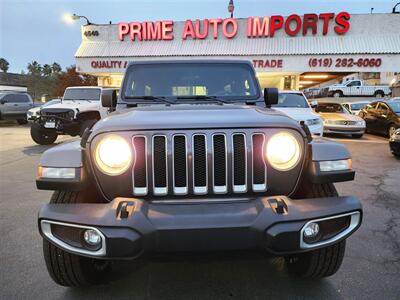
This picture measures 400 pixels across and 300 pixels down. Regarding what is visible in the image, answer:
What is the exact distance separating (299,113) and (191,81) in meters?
6.27

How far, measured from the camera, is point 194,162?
2152 mm

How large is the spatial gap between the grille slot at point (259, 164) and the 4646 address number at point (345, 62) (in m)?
17.5

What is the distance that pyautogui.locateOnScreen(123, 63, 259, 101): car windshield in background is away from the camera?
3.49 meters

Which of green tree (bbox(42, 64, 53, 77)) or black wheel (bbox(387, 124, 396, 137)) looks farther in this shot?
green tree (bbox(42, 64, 53, 77))

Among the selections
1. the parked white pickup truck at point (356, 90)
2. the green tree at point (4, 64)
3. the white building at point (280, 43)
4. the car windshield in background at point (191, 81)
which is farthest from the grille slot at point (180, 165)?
the green tree at point (4, 64)

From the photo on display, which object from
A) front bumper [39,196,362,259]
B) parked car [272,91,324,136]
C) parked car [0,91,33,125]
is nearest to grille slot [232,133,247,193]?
front bumper [39,196,362,259]

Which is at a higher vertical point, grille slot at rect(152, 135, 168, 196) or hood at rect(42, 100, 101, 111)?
hood at rect(42, 100, 101, 111)

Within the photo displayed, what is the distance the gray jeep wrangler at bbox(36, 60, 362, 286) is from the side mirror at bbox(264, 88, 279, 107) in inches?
43.8

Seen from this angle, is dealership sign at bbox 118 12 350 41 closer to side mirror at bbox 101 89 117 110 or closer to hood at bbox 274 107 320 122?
hood at bbox 274 107 320 122

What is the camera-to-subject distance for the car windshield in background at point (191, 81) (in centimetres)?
349

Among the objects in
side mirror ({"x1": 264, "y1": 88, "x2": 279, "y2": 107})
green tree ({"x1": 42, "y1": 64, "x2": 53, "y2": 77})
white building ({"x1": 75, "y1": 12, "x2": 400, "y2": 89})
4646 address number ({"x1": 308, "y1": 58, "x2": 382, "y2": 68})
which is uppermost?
green tree ({"x1": 42, "y1": 64, "x2": 53, "y2": 77})

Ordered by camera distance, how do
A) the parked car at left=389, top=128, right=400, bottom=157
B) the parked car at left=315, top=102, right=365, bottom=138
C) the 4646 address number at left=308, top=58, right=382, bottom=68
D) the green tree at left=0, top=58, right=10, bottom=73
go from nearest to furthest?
the parked car at left=389, top=128, right=400, bottom=157 → the parked car at left=315, top=102, right=365, bottom=138 → the 4646 address number at left=308, top=58, right=382, bottom=68 → the green tree at left=0, top=58, right=10, bottom=73

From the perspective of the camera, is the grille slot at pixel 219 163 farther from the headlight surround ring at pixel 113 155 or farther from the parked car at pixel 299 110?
the parked car at pixel 299 110

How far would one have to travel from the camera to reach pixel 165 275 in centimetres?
286
